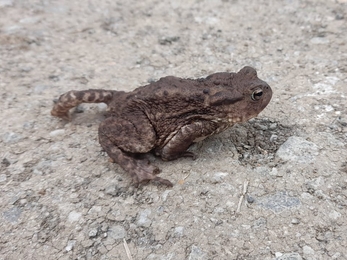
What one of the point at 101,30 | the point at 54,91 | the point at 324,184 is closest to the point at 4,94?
the point at 54,91

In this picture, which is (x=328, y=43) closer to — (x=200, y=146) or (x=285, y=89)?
(x=285, y=89)

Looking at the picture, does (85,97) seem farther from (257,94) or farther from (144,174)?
(257,94)

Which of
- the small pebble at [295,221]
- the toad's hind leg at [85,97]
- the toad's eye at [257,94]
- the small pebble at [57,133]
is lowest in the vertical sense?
the small pebble at [57,133]

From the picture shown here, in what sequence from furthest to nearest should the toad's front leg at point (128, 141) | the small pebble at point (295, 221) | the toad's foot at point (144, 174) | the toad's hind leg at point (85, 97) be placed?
the toad's hind leg at point (85, 97) < the toad's front leg at point (128, 141) < the toad's foot at point (144, 174) < the small pebble at point (295, 221)

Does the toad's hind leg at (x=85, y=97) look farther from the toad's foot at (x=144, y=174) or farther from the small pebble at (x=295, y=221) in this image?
the small pebble at (x=295, y=221)

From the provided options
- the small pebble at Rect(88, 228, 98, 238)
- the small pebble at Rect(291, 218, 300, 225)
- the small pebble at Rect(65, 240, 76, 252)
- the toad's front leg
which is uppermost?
the toad's front leg

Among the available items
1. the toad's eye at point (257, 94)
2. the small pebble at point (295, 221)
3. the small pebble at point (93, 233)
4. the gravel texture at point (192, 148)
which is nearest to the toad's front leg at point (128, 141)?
the gravel texture at point (192, 148)

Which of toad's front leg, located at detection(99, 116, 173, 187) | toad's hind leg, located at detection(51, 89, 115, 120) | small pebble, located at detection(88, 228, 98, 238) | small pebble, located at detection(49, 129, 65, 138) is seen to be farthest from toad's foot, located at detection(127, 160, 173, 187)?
small pebble, located at detection(49, 129, 65, 138)

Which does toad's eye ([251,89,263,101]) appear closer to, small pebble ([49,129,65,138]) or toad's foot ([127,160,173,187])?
toad's foot ([127,160,173,187])
